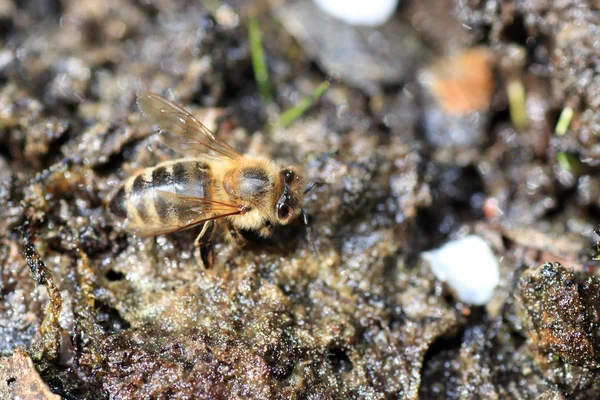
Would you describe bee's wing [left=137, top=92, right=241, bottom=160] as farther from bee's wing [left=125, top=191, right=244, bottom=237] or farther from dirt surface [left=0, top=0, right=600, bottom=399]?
bee's wing [left=125, top=191, right=244, bottom=237]

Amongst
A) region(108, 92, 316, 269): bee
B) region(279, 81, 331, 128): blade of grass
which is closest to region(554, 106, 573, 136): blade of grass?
region(279, 81, 331, 128): blade of grass

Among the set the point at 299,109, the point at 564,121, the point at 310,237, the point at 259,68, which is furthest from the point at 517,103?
the point at 310,237

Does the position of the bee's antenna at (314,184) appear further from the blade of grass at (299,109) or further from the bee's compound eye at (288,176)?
the blade of grass at (299,109)

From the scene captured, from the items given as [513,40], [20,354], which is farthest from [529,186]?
[20,354]

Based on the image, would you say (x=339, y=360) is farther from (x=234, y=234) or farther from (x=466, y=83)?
(x=466, y=83)

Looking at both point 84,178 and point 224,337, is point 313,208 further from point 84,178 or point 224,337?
point 84,178

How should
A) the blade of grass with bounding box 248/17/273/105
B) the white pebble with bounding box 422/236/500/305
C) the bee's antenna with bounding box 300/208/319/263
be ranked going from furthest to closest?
the blade of grass with bounding box 248/17/273/105
the white pebble with bounding box 422/236/500/305
the bee's antenna with bounding box 300/208/319/263
